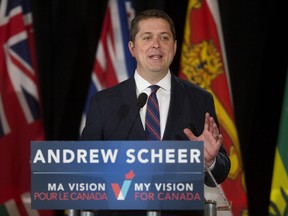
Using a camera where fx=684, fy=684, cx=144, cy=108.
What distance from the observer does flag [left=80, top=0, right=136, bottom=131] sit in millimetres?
4961

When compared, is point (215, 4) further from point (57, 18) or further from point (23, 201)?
point (23, 201)

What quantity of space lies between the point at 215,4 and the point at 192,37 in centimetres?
30

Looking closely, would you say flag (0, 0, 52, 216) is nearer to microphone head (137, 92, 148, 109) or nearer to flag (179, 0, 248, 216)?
flag (179, 0, 248, 216)

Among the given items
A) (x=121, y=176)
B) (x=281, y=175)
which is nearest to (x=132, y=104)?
(x=121, y=176)

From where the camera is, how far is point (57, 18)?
17.4 feet

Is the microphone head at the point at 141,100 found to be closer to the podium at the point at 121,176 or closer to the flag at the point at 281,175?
the podium at the point at 121,176

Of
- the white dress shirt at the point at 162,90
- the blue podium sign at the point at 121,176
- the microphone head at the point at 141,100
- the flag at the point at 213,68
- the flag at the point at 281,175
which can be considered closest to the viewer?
the blue podium sign at the point at 121,176

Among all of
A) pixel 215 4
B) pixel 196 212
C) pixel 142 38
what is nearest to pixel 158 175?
pixel 196 212

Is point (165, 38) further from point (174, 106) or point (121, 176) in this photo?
point (121, 176)

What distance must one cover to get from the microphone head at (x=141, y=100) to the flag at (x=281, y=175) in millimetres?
2516

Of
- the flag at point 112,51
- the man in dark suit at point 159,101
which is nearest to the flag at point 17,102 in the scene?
the flag at point 112,51

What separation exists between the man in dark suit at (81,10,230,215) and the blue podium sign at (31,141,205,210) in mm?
243

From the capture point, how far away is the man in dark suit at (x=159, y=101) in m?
2.36

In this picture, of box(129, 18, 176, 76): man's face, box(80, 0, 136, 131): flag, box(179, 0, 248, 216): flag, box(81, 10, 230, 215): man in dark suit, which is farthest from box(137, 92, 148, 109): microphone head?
box(80, 0, 136, 131): flag
